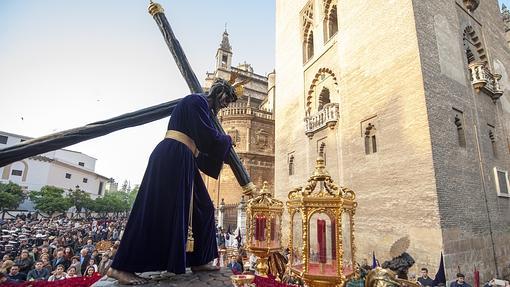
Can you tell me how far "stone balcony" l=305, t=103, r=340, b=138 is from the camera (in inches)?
481

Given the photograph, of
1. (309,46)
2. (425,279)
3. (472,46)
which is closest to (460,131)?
(472,46)

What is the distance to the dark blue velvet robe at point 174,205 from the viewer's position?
2.44m

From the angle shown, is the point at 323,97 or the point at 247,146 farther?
the point at 247,146

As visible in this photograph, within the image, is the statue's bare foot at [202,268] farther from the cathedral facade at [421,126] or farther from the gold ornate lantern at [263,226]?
the cathedral facade at [421,126]

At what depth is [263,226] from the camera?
4004mm

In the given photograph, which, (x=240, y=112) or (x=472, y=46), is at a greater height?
(x=240, y=112)

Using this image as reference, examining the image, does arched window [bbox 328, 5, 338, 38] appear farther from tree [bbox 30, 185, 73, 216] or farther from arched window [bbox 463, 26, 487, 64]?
tree [bbox 30, 185, 73, 216]

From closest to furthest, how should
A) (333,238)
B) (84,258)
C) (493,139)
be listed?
1. (333,238)
2. (84,258)
3. (493,139)

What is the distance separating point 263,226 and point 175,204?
1.78 metres

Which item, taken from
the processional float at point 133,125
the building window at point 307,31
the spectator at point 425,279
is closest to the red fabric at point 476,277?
the spectator at point 425,279

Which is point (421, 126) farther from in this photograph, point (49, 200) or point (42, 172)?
point (42, 172)

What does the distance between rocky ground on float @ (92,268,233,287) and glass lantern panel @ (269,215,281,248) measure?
4.00 ft

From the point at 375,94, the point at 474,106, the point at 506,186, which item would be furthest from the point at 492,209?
the point at 375,94

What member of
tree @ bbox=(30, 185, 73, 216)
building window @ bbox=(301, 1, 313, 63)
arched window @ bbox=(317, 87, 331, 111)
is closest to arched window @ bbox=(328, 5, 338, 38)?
building window @ bbox=(301, 1, 313, 63)
